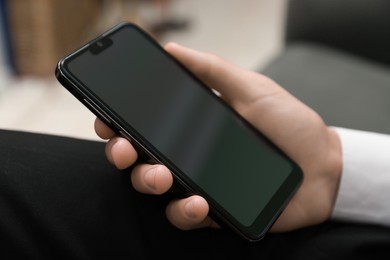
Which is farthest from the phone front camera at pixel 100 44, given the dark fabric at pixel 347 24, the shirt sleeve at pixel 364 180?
the dark fabric at pixel 347 24

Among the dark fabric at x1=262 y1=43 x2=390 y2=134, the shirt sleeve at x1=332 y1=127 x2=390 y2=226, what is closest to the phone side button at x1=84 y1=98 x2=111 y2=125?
the shirt sleeve at x1=332 y1=127 x2=390 y2=226

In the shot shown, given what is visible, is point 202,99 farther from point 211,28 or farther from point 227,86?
point 211,28

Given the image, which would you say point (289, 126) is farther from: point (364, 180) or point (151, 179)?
point (151, 179)

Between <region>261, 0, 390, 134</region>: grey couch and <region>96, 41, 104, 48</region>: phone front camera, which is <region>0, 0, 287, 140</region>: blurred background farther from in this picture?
<region>96, 41, 104, 48</region>: phone front camera

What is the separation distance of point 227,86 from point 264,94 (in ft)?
0.16

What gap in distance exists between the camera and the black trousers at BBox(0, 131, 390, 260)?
1.49 ft

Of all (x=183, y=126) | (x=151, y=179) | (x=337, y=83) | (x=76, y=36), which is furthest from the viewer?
(x=76, y=36)

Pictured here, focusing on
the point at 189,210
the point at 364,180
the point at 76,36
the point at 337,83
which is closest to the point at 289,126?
the point at 364,180

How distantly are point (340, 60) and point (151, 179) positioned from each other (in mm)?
657

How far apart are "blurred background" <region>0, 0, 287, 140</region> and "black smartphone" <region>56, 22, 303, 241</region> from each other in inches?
23.9

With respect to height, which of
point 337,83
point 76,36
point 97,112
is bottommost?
point 76,36

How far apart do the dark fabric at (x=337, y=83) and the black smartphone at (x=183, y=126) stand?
11.0 inches

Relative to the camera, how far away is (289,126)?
2.08 feet

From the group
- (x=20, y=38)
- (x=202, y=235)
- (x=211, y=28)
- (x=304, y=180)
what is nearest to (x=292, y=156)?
(x=304, y=180)
